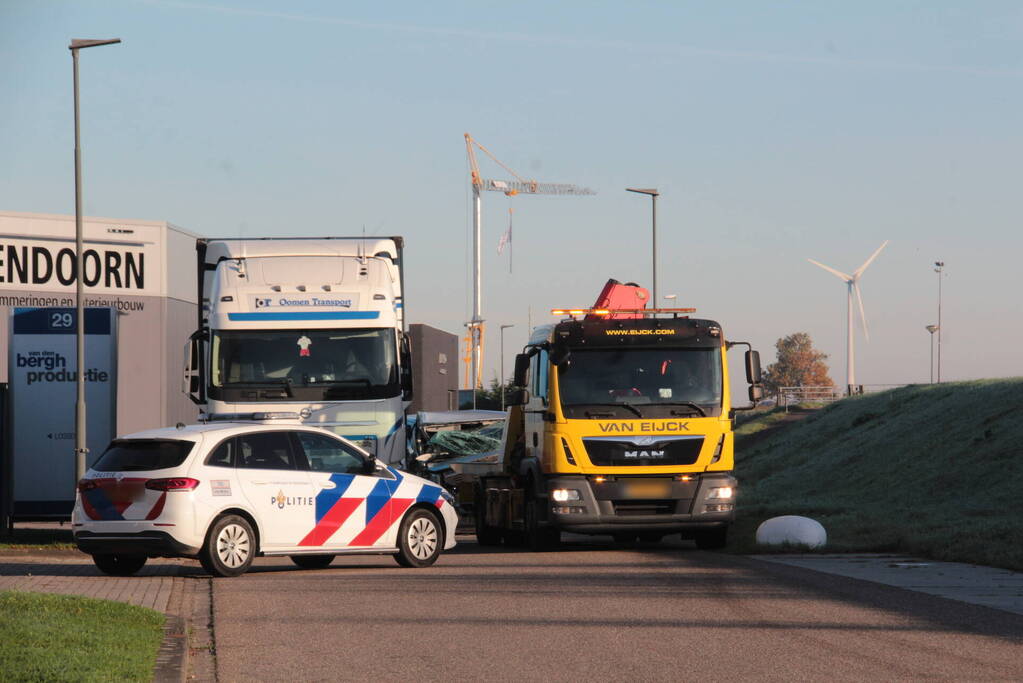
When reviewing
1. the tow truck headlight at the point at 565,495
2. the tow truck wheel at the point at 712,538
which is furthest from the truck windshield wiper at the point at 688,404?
the tow truck wheel at the point at 712,538

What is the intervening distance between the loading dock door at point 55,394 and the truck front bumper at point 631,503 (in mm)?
8609

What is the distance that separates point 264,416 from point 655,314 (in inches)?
208

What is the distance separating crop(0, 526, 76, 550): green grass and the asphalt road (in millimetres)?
6271

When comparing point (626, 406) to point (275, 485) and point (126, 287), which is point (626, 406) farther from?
point (126, 287)

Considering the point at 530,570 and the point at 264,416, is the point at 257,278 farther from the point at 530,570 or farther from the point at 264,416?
the point at 530,570

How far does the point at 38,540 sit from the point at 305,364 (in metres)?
6.63

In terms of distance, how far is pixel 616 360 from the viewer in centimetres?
1922

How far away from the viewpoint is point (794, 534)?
19781 mm

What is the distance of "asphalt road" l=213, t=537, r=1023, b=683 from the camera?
9.27 meters

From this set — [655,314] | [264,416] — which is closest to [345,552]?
[264,416]

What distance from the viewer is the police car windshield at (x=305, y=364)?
761 inches

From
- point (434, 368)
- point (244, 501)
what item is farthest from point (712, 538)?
point (434, 368)

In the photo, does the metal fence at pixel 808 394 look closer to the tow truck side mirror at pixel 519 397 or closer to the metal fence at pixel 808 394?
the metal fence at pixel 808 394

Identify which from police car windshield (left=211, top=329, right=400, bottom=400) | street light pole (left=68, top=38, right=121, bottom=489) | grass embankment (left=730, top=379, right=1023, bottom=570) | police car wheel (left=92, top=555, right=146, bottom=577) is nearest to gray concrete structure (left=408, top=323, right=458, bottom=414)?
grass embankment (left=730, top=379, right=1023, bottom=570)
